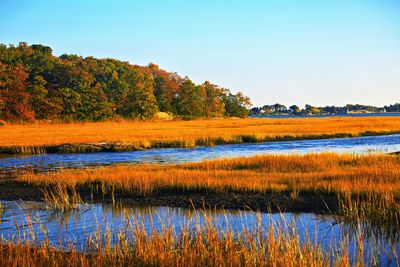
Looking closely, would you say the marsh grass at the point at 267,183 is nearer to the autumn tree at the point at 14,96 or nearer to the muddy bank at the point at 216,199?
the muddy bank at the point at 216,199

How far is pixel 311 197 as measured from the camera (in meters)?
16.6

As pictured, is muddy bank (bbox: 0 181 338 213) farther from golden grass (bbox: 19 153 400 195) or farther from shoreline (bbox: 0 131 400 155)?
shoreline (bbox: 0 131 400 155)

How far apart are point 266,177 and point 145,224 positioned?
8572 millimetres

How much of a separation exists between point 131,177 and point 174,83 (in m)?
112

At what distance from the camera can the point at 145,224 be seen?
13.2m

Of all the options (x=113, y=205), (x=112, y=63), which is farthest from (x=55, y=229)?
(x=112, y=63)

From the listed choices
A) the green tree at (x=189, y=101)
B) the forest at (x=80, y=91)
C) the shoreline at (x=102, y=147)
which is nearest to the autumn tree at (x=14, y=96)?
the forest at (x=80, y=91)

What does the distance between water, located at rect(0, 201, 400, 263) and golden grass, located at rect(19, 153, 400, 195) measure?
2724mm

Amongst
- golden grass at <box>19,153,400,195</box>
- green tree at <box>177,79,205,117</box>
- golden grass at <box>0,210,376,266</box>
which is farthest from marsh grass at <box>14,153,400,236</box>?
green tree at <box>177,79,205,117</box>

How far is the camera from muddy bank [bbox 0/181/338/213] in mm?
15528

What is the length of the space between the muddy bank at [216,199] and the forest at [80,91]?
2468 inches

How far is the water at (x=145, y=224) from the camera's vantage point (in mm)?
10812

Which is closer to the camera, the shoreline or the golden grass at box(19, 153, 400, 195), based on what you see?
the golden grass at box(19, 153, 400, 195)

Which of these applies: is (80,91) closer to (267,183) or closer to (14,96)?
(14,96)
